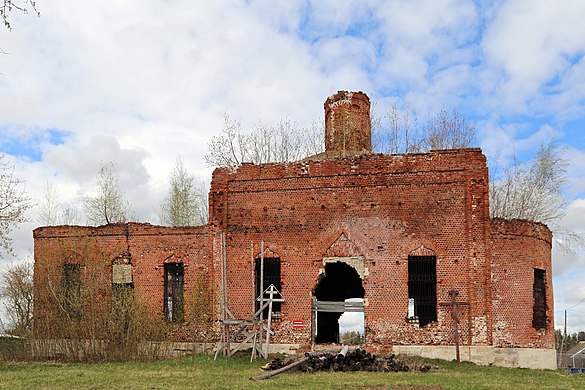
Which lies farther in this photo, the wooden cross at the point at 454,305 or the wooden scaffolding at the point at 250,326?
the wooden scaffolding at the point at 250,326

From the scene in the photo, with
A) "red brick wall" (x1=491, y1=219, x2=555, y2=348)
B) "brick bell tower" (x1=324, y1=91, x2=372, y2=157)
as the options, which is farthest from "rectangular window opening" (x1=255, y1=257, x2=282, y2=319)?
"red brick wall" (x1=491, y1=219, x2=555, y2=348)

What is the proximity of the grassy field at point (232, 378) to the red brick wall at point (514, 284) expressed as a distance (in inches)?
54.1

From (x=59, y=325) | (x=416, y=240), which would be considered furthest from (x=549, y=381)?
(x=59, y=325)

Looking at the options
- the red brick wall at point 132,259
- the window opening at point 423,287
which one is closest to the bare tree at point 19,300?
the red brick wall at point 132,259

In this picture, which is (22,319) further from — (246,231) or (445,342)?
(445,342)

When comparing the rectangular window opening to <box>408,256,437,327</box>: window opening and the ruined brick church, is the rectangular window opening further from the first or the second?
<box>408,256,437,327</box>: window opening

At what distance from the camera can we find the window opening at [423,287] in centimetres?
1891

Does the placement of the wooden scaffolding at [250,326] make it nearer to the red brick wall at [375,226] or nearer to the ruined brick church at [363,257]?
the ruined brick church at [363,257]

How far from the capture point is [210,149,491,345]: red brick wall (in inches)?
739

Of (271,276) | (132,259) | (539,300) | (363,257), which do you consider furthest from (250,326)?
(539,300)

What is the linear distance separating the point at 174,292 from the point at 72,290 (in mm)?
3319

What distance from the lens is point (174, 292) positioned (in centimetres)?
2094

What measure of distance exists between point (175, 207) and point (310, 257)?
57.8ft

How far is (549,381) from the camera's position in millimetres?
14883
